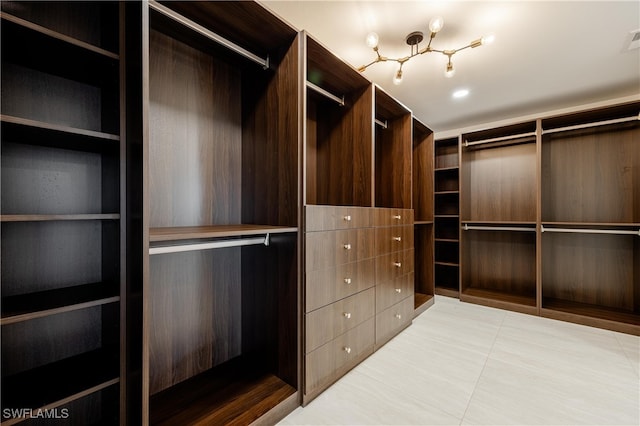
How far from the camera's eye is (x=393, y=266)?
95.3 inches

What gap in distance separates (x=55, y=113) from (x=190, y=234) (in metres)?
0.85

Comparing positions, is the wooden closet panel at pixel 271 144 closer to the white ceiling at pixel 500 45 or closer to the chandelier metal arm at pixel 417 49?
the white ceiling at pixel 500 45

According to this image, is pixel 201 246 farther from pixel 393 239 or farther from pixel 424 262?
pixel 424 262

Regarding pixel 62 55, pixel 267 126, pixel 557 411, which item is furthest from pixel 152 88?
pixel 557 411

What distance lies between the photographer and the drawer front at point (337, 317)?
1.59m

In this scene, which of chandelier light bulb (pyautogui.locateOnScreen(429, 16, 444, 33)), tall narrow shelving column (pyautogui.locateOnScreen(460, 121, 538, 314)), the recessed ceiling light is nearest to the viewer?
chandelier light bulb (pyautogui.locateOnScreen(429, 16, 444, 33))

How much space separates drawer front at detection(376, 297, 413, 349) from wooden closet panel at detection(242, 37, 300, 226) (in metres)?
1.29

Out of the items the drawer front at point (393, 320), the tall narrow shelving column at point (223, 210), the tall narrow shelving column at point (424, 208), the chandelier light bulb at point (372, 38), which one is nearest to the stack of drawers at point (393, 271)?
the drawer front at point (393, 320)

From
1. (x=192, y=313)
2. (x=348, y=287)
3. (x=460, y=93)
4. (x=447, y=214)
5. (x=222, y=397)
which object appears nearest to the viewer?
(x=222, y=397)

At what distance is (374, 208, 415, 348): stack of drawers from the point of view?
2217mm

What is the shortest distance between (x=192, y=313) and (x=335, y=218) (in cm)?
106

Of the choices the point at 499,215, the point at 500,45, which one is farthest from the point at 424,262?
the point at 500,45

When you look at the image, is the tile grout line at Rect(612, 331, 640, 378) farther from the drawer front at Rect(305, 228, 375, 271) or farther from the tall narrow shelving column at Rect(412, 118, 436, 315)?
the drawer front at Rect(305, 228, 375, 271)

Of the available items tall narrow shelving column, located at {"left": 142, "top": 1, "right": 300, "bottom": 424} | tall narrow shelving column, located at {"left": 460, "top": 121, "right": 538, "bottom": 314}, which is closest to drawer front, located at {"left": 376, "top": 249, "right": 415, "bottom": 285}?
tall narrow shelving column, located at {"left": 142, "top": 1, "right": 300, "bottom": 424}
